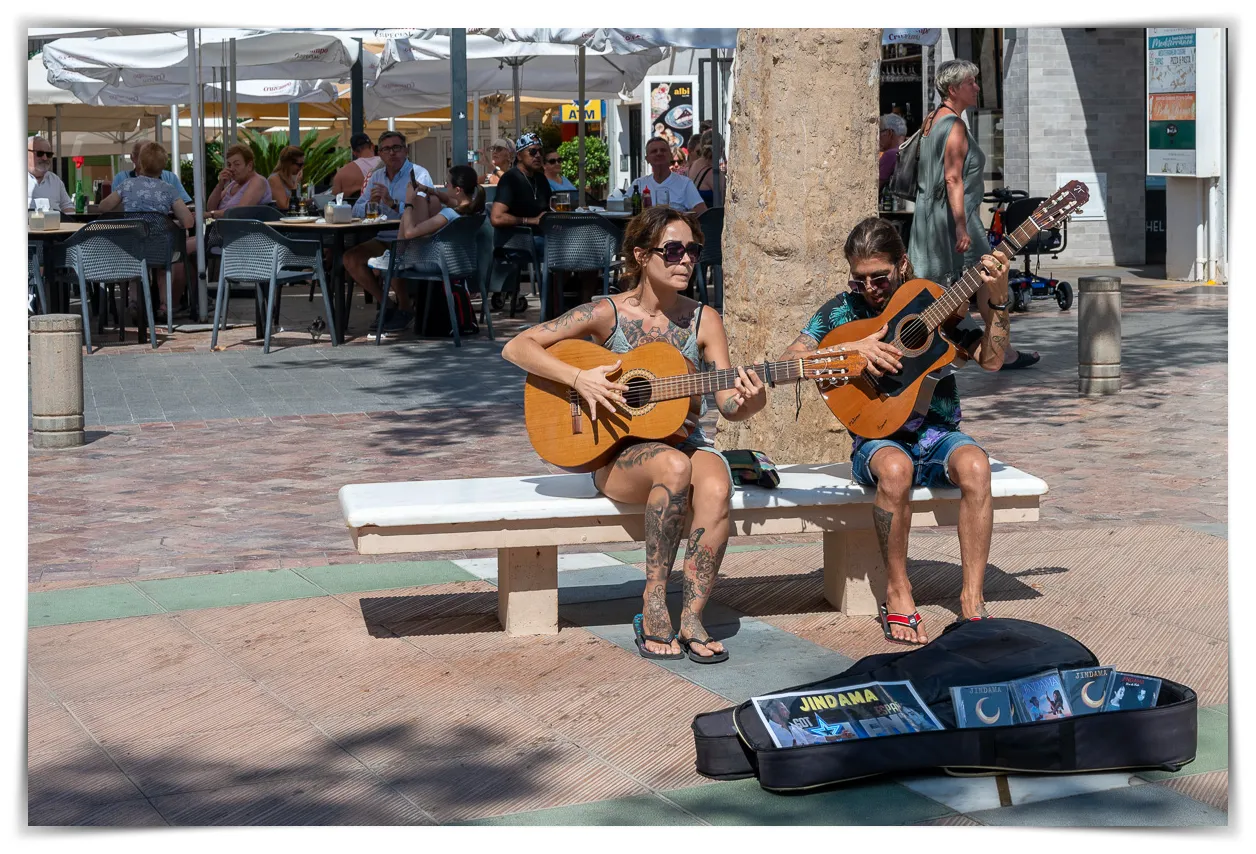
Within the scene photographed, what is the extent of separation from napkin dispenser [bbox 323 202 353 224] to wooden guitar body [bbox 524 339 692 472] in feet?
27.2

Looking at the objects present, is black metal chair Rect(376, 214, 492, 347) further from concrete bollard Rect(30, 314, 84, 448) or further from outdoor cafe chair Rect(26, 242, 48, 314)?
concrete bollard Rect(30, 314, 84, 448)

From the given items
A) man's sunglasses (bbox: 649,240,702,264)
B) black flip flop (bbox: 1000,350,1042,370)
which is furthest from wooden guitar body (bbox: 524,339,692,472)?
black flip flop (bbox: 1000,350,1042,370)

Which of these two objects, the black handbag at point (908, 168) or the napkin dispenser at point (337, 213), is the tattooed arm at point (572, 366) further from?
the napkin dispenser at point (337, 213)

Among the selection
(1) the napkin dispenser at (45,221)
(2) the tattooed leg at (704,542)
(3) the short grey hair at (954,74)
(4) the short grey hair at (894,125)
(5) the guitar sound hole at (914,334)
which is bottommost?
(2) the tattooed leg at (704,542)

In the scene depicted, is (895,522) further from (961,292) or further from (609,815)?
(609,815)

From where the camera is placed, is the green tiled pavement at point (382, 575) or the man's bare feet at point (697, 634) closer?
the man's bare feet at point (697, 634)

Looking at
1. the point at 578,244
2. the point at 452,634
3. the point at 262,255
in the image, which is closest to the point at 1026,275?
the point at 578,244

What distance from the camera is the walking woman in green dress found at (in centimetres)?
944

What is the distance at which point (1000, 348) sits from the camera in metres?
5.30

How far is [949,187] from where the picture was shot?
9547 mm

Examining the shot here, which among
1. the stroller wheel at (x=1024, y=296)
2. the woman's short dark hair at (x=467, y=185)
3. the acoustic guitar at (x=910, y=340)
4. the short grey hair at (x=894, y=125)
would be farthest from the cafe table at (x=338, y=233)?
the acoustic guitar at (x=910, y=340)

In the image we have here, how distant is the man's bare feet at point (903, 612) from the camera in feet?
17.2

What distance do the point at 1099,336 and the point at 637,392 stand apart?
578 centimetres
